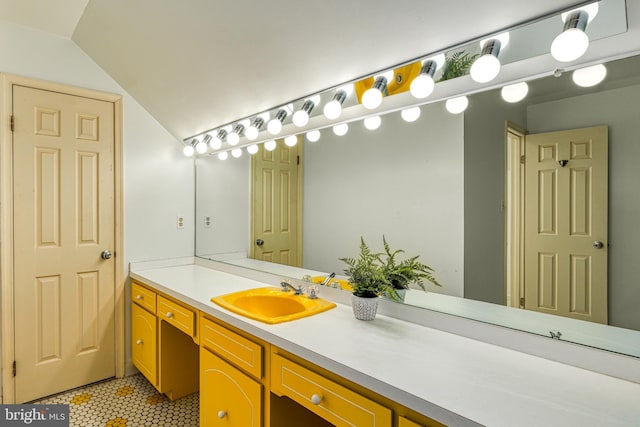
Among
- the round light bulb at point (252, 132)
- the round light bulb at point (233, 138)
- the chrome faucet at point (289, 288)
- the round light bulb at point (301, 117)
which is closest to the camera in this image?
the round light bulb at point (301, 117)

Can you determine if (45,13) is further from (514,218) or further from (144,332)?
(514,218)

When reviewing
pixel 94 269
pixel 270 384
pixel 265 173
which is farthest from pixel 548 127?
pixel 94 269

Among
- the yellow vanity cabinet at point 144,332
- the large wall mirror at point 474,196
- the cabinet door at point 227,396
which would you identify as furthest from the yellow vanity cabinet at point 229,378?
the yellow vanity cabinet at point 144,332

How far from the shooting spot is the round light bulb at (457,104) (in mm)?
1314

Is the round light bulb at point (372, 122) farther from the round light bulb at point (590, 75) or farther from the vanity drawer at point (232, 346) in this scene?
the vanity drawer at point (232, 346)

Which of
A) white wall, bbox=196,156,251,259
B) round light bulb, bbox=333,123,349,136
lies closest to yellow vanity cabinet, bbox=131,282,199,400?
white wall, bbox=196,156,251,259

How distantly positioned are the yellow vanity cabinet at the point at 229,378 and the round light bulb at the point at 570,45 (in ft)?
4.50

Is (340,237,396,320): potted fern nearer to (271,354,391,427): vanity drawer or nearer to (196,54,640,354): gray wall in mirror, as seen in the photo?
(196,54,640,354): gray wall in mirror

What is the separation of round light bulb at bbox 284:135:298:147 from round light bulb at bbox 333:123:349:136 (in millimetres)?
296

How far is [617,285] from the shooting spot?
0.98 meters

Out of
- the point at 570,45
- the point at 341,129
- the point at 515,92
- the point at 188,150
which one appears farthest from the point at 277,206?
the point at 570,45

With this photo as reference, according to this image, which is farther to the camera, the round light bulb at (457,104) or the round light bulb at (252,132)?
the round light bulb at (252,132)

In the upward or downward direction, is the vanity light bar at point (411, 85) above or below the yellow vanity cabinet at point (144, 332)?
above

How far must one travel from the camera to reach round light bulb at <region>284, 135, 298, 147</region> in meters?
2.00
